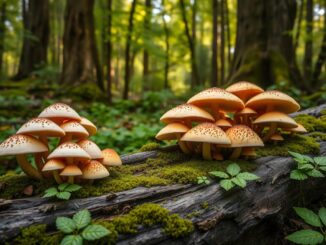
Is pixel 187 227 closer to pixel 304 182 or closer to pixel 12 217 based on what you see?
pixel 12 217

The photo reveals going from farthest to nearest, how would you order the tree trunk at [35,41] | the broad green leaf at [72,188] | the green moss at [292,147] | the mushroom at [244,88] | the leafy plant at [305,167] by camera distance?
1. the tree trunk at [35,41]
2. the mushroom at [244,88]
3. the green moss at [292,147]
4. the leafy plant at [305,167]
5. the broad green leaf at [72,188]

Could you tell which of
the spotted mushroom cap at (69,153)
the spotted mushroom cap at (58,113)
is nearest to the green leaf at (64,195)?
the spotted mushroom cap at (69,153)

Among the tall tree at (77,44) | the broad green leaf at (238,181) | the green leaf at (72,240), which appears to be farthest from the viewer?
the tall tree at (77,44)

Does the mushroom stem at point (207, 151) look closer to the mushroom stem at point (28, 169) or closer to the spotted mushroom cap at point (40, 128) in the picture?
the spotted mushroom cap at point (40, 128)

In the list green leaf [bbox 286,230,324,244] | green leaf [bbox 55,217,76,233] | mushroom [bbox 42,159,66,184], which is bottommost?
green leaf [bbox 286,230,324,244]

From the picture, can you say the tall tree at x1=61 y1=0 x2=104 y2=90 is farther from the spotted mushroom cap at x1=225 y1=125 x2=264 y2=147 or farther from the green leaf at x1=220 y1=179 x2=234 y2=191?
the green leaf at x1=220 y1=179 x2=234 y2=191

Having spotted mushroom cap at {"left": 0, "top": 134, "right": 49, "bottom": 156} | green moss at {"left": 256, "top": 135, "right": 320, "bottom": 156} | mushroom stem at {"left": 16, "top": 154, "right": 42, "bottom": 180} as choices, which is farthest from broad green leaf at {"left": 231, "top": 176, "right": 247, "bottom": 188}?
mushroom stem at {"left": 16, "top": 154, "right": 42, "bottom": 180}
